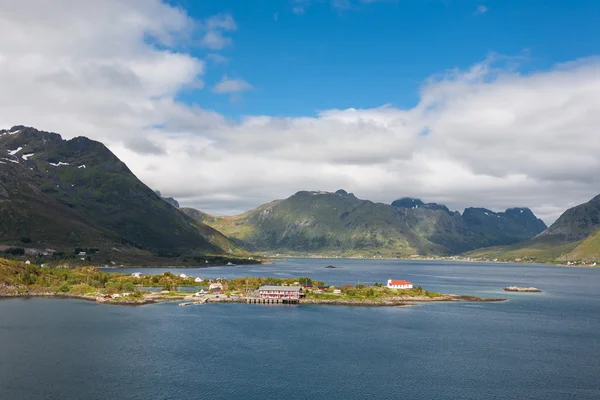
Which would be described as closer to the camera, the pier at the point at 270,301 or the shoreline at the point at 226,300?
the shoreline at the point at 226,300

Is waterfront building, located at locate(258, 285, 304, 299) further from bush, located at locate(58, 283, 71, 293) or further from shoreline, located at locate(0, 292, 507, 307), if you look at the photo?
bush, located at locate(58, 283, 71, 293)

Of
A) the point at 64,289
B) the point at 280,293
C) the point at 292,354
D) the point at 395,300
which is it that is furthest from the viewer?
the point at 64,289

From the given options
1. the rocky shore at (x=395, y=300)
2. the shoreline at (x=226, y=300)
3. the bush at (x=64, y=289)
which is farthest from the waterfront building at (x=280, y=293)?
the bush at (x=64, y=289)

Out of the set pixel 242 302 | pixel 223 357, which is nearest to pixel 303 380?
pixel 223 357

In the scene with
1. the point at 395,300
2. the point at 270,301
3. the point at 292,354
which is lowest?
the point at 292,354

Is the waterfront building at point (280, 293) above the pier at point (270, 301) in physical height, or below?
above

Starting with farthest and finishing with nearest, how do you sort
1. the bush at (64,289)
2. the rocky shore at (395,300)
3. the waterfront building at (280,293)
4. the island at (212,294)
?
the bush at (64,289), the waterfront building at (280,293), the island at (212,294), the rocky shore at (395,300)

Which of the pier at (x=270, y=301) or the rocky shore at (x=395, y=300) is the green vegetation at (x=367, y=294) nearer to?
the rocky shore at (x=395, y=300)

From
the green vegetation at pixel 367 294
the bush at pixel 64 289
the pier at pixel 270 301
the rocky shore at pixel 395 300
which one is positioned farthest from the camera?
the bush at pixel 64 289

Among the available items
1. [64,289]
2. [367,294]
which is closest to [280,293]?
[367,294]

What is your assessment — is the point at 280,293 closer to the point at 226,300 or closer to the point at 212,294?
the point at 226,300
